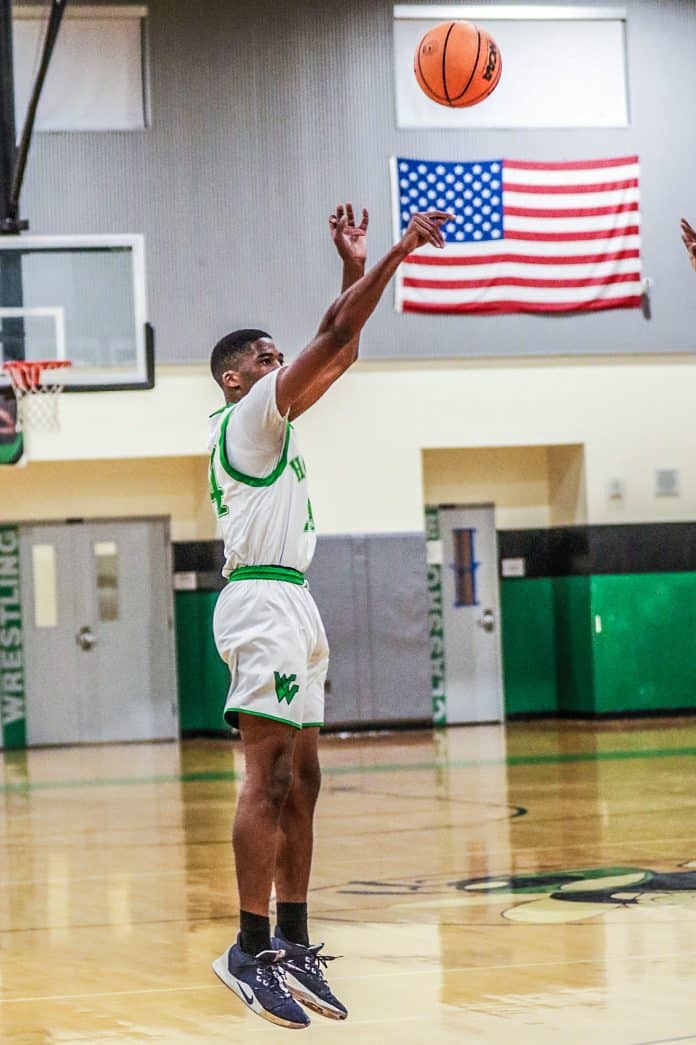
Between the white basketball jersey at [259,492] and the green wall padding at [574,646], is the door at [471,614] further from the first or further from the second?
the white basketball jersey at [259,492]

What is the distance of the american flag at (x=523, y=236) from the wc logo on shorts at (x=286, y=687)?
1196cm

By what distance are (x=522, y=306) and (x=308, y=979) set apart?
12.7 metres

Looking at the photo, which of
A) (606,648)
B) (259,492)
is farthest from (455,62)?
(606,648)

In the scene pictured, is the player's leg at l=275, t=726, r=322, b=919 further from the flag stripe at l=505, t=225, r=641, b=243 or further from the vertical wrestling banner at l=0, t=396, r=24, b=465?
the flag stripe at l=505, t=225, r=641, b=243

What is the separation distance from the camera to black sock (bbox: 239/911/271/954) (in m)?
4.92

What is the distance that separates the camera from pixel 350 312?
15.6 ft

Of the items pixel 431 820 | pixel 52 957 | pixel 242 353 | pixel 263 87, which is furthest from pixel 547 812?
pixel 263 87

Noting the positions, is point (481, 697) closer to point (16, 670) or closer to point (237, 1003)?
point (16, 670)

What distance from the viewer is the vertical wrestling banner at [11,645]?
1738cm

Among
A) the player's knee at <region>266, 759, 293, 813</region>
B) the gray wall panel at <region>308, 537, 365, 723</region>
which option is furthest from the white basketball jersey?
the gray wall panel at <region>308, 537, 365, 723</region>

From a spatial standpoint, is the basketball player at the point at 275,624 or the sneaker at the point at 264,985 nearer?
the sneaker at the point at 264,985

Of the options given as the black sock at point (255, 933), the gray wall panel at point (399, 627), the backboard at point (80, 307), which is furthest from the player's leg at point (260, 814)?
the gray wall panel at point (399, 627)

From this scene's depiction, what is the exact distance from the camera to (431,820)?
9.73m

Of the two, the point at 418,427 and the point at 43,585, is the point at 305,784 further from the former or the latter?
the point at 43,585
